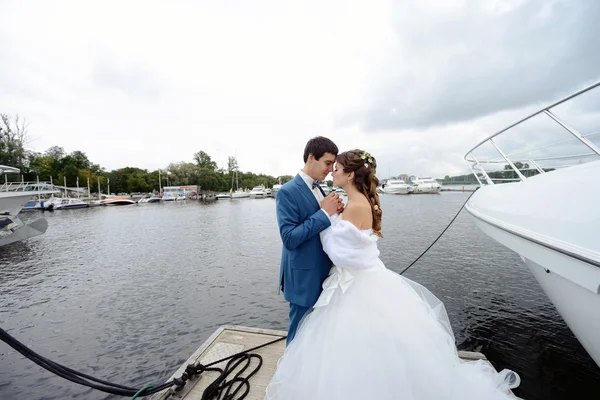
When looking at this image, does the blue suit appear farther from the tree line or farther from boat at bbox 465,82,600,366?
the tree line

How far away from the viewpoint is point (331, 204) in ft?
7.13

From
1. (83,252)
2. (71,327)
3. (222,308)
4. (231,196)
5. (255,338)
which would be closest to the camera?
(255,338)

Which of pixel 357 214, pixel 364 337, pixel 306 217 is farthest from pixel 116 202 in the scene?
pixel 364 337

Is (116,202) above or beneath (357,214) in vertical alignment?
beneath

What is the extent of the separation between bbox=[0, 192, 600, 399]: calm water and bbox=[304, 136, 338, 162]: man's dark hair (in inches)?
172

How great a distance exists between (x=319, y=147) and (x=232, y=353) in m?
2.79

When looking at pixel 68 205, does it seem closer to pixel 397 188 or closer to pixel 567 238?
pixel 567 238

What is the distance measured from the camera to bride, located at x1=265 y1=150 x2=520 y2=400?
1.89 metres

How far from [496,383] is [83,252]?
16.6 meters

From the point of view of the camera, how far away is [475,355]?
3.31 meters

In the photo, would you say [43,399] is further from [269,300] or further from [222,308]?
[269,300]

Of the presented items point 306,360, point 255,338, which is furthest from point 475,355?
point 255,338

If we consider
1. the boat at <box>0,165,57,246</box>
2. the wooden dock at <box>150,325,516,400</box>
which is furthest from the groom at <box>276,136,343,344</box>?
the boat at <box>0,165,57,246</box>

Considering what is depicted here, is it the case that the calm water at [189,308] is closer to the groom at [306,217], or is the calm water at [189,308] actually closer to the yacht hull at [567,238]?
the yacht hull at [567,238]
